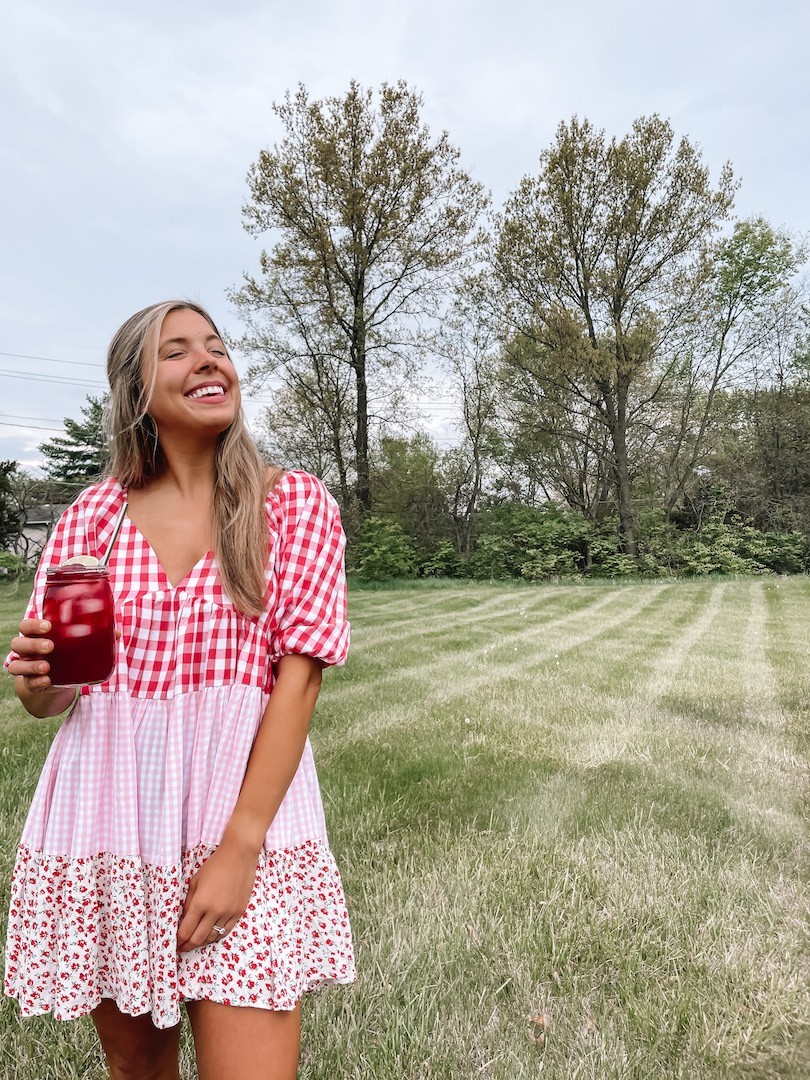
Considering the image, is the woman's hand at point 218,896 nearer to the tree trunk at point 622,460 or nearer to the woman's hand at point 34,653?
the woman's hand at point 34,653

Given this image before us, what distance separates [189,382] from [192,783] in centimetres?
74

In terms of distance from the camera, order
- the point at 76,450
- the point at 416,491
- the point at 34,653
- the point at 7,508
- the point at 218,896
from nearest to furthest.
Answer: the point at 218,896
the point at 34,653
the point at 416,491
the point at 7,508
the point at 76,450

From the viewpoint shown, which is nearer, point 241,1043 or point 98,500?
point 241,1043

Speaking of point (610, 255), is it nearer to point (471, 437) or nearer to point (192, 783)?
point (471, 437)

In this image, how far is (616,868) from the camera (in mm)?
2750

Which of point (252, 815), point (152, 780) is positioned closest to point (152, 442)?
point (152, 780)

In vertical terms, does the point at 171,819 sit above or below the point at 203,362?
below

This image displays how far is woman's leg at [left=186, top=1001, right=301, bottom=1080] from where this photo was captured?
1.14 m

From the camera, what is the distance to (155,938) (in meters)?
1.20

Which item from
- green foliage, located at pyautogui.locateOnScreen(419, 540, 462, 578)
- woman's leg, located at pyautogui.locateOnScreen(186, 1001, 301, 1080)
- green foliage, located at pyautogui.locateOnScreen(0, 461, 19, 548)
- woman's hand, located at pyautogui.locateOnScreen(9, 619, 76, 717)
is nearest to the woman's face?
woman's hand, located at pyautogui.locateOnScreen(9, 619, 76, 717)

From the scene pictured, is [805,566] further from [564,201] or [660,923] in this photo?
[660,923]

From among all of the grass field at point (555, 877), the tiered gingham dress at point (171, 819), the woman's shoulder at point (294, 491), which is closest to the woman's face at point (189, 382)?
the woman's shoulder at point (294, 491)

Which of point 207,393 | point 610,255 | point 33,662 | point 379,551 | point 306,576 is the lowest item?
point 33,662

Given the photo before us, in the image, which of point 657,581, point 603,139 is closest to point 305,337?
point 603,139
